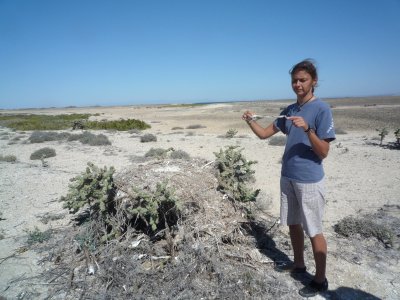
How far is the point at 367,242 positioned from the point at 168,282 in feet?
8.43

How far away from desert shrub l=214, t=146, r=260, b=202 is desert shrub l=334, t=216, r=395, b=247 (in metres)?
1.33

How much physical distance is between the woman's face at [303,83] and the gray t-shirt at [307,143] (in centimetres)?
11

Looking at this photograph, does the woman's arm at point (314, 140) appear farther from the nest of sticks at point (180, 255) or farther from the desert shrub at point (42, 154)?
the desert shrub at point (42, 154)

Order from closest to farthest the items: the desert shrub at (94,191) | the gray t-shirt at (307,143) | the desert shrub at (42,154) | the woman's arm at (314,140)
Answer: the woman's arm at (314,140)
the gray t-shirt at (307,143)
the desert shrub at (94,191)
the desert shrub at (42,154)

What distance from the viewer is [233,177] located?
4125 mm

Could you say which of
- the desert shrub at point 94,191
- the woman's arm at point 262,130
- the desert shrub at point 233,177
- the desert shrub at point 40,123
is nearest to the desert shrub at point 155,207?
the desert shrub at point 94,191

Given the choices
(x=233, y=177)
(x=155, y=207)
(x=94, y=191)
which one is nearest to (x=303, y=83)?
(x=233, y=177)

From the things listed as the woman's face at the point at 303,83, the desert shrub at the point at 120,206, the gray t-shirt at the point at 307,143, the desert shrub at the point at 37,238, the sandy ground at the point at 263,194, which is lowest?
the sandy ground at the point at 263,194

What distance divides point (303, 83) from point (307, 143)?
51cm

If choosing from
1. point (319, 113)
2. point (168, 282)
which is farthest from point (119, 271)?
point (319, 113)

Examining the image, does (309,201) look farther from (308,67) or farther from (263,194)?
(263,194)

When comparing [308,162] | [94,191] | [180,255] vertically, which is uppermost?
[308,162]

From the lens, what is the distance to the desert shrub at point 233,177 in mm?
3957

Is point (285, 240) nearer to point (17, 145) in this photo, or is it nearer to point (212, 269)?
point (212, 269)
